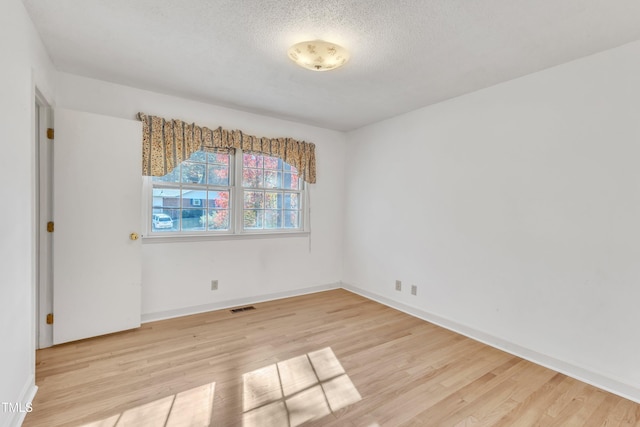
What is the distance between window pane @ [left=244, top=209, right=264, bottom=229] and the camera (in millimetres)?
4004

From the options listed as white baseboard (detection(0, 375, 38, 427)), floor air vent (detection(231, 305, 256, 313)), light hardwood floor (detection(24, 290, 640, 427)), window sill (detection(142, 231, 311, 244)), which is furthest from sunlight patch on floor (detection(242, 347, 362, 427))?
window sill (detection(142, 231, 311, 244))

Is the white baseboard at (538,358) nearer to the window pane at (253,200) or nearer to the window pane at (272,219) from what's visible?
the window pane at (272,219)

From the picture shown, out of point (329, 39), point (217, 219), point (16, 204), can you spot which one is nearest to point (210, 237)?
point (217, 219)

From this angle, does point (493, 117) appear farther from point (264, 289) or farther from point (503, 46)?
point (264, 289)

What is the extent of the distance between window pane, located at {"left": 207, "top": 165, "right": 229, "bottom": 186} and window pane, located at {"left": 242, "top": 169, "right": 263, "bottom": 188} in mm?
221

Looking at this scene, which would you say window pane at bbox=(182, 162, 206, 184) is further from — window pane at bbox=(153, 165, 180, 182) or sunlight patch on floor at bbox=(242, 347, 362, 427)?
sunlight patch on floor at bbox=(242, 347, 362, 427)

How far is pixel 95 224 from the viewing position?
2807 millimetres

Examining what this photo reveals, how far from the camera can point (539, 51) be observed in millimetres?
2291

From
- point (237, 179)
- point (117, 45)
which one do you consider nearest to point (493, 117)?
point (237, 179)

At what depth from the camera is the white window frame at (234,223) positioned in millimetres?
3270

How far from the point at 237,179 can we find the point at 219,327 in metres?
1.79

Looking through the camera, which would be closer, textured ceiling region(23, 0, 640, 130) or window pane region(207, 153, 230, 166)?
textured ceiling region(23, 0, 640, 130)

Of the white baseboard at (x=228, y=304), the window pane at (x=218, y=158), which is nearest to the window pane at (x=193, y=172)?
the window pane at (x=218, y=158)

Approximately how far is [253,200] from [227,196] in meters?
0.36
